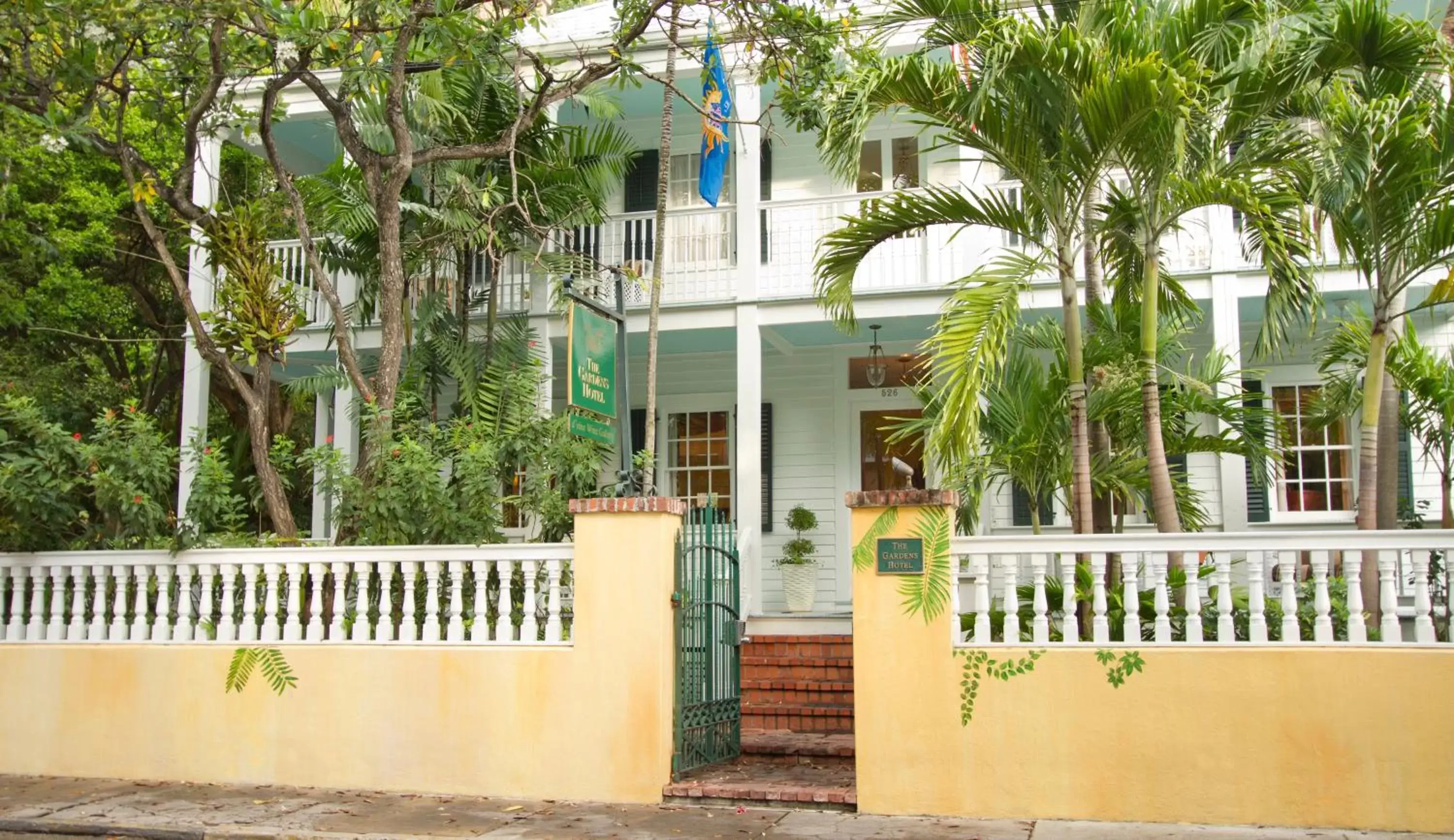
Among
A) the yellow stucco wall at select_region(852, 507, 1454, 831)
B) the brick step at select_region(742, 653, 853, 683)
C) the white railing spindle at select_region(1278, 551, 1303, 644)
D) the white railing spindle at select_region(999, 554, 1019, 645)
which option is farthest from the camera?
the brick step at select_region(742, 653, 853, 683)

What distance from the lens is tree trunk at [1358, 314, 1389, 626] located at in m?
7.03

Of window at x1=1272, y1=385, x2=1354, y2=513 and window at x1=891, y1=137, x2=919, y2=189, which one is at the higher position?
window at x1=891, y1=137, x2=919, y2=189

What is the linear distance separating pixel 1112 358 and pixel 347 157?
331 inches

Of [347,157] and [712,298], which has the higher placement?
[347,157]

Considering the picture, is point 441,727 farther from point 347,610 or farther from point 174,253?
point 174,253

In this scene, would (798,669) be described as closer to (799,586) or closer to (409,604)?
(799,586)

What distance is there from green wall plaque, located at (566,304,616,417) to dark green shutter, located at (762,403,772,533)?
4.90m

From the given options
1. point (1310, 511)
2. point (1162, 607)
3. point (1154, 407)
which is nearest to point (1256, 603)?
point (1162, 607)

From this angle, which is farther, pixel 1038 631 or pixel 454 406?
pixel 454 406

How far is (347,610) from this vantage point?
792 centimetres

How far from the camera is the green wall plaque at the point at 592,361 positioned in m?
7.71

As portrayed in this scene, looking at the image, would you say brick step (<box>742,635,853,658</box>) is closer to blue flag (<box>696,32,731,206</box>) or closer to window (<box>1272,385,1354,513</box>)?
blue flag (<box>696,32,731,206</box>)

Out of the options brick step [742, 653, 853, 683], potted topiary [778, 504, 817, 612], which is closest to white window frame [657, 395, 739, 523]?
potted topiary [778, 504, 817, 612]

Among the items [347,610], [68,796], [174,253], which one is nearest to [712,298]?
[347,610]
